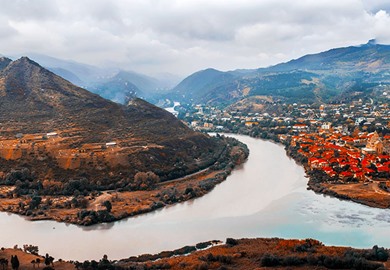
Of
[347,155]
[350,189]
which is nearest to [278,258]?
[350,189]

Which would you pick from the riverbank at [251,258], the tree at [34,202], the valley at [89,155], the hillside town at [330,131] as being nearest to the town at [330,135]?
the hillside town at [330,131]

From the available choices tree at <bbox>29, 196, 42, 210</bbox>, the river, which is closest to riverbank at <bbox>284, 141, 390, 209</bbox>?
the river

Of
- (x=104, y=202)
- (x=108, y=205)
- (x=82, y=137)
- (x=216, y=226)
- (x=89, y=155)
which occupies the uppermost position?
(x=82, y=137)

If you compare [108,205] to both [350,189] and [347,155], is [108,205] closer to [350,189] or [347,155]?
[350,189]

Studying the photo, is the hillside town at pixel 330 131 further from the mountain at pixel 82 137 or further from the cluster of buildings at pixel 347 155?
the mountain at pixel 82 137

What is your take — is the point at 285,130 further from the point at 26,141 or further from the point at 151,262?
the point at 151,262
